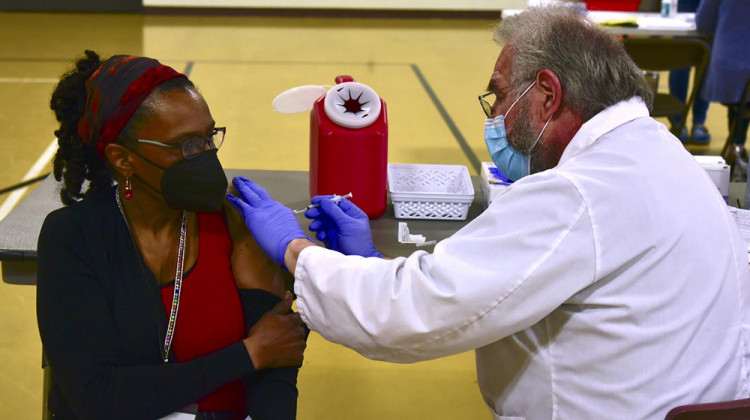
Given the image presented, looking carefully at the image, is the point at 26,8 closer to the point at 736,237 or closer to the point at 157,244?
the point at 157,244

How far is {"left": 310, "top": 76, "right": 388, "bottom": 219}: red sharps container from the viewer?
2021mm

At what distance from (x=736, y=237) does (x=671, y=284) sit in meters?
0.19

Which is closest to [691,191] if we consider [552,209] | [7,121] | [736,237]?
[736,237]

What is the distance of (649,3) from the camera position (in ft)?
19.0

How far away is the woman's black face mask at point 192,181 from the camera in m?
1.58

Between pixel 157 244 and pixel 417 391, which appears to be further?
pixel 417 391

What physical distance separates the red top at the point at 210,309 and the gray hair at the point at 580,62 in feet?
2.24

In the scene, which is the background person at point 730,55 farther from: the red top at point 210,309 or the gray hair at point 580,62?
the red top at point 210,309

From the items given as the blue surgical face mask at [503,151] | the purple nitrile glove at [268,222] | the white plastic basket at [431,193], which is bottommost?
the white plastic basket at [431,193]

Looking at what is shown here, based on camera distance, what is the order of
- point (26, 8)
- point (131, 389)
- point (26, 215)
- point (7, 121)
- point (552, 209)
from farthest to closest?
point (26, 8)
point (7, 121)
point (26, 215)
point (131, 389)
point (552, 209)

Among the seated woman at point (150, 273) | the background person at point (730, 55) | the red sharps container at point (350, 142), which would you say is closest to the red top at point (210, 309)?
the seated woman at point (150, 273)

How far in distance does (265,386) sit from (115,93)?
2.12ft

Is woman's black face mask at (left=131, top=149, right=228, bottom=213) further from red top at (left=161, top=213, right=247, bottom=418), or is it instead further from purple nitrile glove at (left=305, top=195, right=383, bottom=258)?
purple nitrile glove at (left=305, top=195, right=383, bottom=258)

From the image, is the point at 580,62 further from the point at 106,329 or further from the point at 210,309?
the point at 106,329
